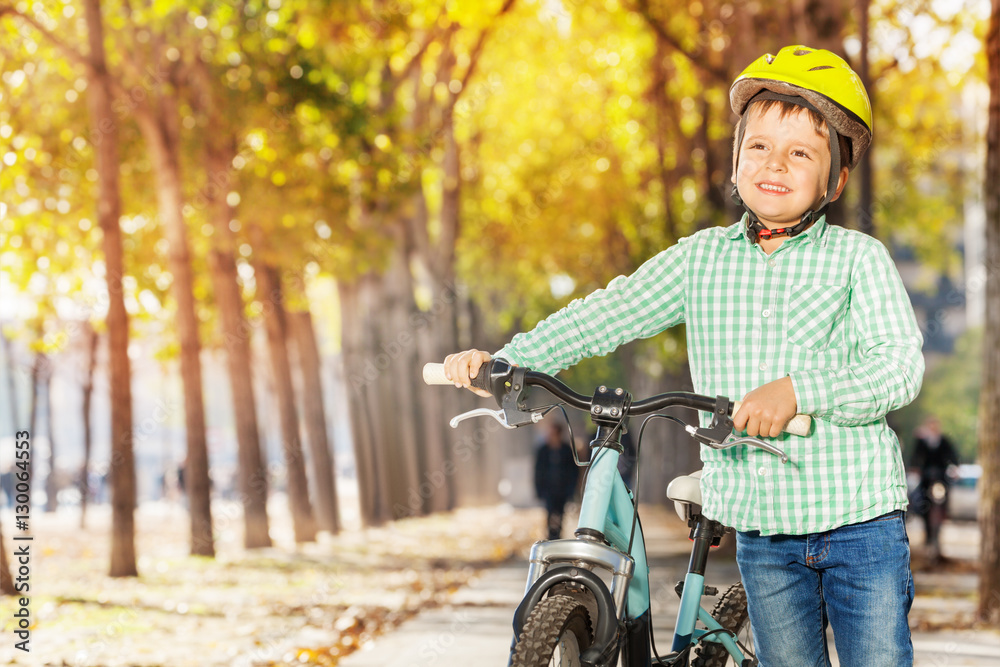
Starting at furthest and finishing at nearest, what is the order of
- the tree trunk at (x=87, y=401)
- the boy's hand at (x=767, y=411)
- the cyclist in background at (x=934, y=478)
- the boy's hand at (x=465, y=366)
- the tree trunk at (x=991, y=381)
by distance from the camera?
the tree trunk at (x=87, y=401)
the cyclist in background at (x=934, y=478)
the tree trunk at (x=991, y=381)
the boy's hand at (x=465, y=366)
the boy's hand at (x=767, y=411)

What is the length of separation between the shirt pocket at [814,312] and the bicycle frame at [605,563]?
1.85 feet

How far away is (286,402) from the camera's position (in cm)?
1762

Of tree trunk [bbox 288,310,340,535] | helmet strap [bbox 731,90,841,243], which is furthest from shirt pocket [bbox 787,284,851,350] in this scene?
tree trunk [bbox 288,310,340,535]

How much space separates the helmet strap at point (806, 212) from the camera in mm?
3018

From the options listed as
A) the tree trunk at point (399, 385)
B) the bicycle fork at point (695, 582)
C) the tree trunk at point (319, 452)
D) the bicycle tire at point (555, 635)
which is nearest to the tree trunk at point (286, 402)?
the tree trunk at point (319, 452)

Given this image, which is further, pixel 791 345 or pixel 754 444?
pixel 791 345

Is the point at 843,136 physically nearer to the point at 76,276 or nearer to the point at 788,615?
the point at 788,615

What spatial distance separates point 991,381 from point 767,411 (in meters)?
6.61

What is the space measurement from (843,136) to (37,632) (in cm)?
725

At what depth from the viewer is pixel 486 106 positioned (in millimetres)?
24656

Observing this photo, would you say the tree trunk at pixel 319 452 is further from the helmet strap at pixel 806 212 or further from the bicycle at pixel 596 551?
the helmet strap at pixel 806 212

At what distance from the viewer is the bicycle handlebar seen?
8.63 ft

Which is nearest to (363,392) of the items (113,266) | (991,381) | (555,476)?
(555,476)

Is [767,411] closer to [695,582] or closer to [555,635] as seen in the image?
[555,635]
